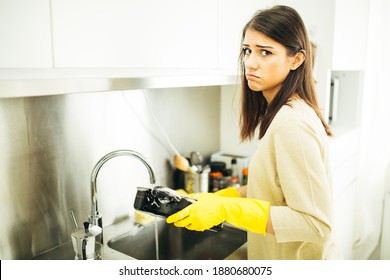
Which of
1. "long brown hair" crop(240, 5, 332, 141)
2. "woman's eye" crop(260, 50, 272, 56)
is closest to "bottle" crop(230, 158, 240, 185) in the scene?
"long brown hair" crop(240, 5, 332, 141)

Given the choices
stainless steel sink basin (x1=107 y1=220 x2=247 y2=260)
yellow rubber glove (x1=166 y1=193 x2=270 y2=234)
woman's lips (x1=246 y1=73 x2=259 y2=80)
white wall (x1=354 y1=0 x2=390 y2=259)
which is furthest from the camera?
white wall (x1=354 y1=0 x2=390 y2=259)

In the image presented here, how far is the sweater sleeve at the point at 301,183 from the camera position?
84cm

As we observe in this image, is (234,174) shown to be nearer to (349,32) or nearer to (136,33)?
(349,32)

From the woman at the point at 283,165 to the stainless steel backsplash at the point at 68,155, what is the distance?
426mm

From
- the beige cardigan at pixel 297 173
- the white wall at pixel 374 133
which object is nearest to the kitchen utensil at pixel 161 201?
the beige cardigan at pixel 297 173

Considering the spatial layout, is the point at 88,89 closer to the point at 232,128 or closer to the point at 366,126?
the point at 232,128

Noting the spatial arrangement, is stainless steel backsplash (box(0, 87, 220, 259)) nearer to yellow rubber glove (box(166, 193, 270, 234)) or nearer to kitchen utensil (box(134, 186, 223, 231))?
kitchen utensil (box(134, 186, 223, 231))

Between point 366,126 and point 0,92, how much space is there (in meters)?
1.75

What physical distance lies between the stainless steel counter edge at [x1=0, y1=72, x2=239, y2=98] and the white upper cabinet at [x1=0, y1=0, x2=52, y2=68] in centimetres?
4

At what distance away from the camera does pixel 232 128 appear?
1.87m

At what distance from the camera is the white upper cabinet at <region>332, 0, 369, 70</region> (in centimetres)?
154

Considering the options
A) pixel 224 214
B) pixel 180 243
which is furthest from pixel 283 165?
pixel 180 243

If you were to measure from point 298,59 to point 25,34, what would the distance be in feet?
2.21

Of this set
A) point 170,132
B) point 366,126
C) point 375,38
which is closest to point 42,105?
point 170,132
